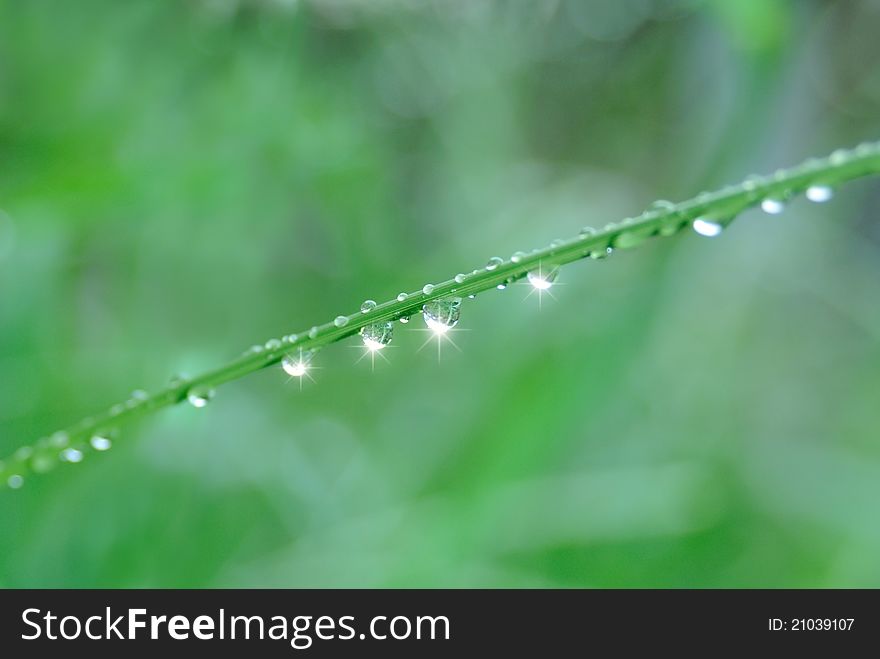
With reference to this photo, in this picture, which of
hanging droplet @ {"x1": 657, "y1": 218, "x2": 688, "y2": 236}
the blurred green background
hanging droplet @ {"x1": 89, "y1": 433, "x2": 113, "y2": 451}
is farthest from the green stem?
the blurred green background

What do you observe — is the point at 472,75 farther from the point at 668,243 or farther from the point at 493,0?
the point at 668,243

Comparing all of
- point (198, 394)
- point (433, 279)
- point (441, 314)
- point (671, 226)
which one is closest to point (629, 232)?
point (671, 226)

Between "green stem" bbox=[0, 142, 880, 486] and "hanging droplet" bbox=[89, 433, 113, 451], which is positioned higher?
"green stem" bbox=[0, 142, 880, 486]

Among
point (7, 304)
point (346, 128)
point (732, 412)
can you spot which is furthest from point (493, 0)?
point (7, 304)

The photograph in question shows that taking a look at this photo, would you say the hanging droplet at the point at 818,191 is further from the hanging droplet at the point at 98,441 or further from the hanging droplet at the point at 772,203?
the hanging droplet at the point at 98,441

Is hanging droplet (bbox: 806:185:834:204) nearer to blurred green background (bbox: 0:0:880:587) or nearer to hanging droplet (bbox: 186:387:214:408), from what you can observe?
hanging droplet (bbox: 186:387:214:408)

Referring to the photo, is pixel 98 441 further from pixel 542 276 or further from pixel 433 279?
pixel 433 279
